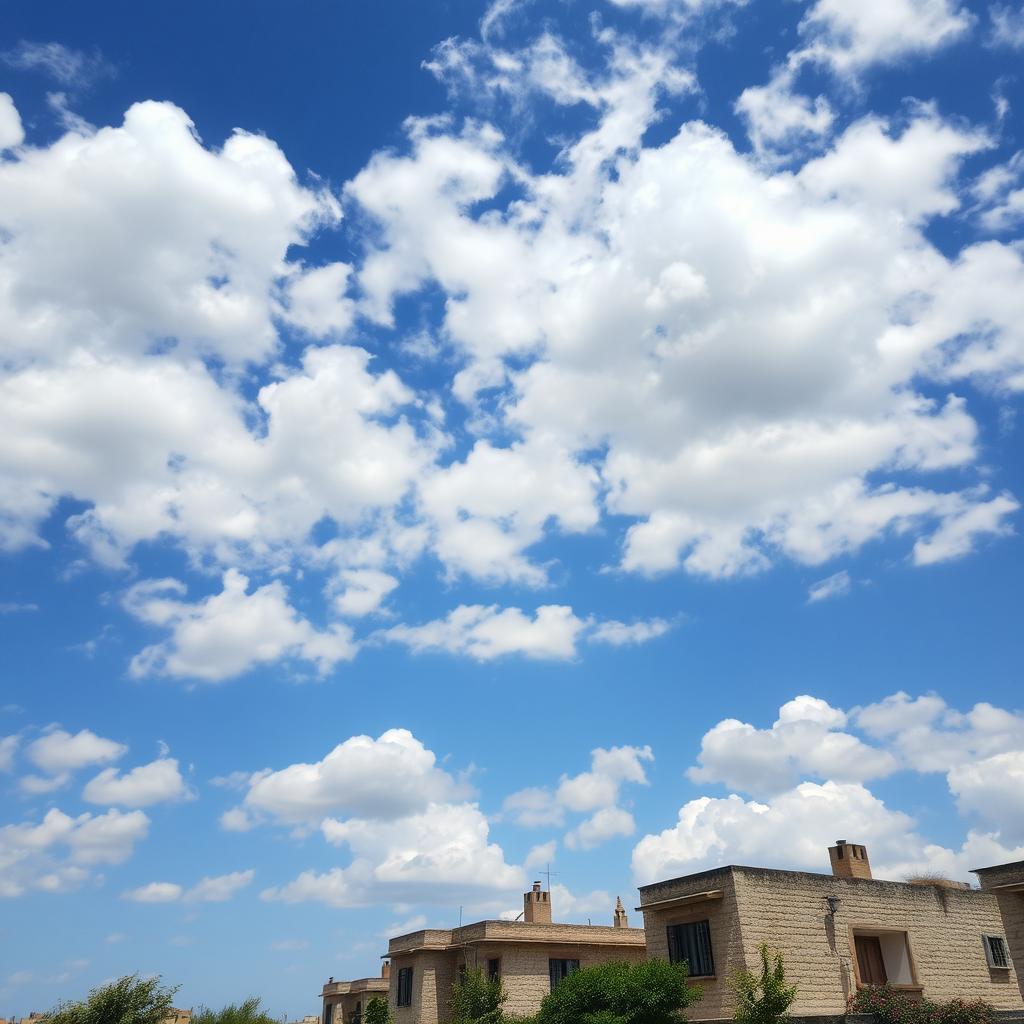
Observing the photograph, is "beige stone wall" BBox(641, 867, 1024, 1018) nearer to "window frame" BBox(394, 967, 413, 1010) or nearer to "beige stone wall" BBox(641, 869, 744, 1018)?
"beige stone wall" BBox(641, 869, 744, 1018)

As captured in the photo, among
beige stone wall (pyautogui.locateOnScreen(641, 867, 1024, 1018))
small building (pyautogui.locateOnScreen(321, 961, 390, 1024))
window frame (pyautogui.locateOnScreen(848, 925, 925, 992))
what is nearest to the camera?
beige stone wall (pyautogui.locateOnScreen(641, 867, 1024, 1018))

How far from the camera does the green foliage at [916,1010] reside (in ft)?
80.6

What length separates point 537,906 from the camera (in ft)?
136

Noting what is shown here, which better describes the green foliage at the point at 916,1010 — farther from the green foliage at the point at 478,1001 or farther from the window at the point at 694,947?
the green foliage at the point at 478,1001

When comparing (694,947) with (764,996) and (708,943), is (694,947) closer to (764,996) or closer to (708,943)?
(708,943)

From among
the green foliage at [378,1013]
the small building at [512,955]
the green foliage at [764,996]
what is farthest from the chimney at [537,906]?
the green foliage at [764,996]

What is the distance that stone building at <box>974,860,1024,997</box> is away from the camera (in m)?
21.6

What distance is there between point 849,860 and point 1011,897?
909 centimetres

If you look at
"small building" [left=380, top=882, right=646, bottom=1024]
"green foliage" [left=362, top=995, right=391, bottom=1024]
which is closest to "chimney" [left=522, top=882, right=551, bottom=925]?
"small building" [left=380, top=882, right=646, bottom=1024]

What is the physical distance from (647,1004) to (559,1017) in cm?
300

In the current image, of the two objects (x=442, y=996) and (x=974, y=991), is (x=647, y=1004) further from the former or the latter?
(x=442, y=996)

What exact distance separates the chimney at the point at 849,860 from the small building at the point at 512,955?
11.4m

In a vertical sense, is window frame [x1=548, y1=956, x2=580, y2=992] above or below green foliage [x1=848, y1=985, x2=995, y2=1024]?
above

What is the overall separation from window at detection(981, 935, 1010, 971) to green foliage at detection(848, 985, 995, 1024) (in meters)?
5.80
